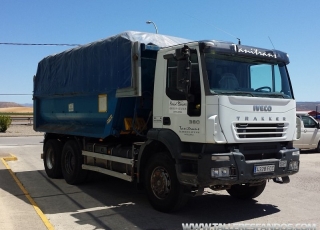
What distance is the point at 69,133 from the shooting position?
995 centimetres

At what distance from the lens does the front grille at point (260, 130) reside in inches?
249

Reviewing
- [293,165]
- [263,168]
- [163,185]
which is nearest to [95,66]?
[163,185]

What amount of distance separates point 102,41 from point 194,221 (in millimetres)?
4500

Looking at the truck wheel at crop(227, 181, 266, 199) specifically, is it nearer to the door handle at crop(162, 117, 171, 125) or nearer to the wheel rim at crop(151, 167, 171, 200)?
the wheel rim at crop(151, 167, 171, 200)

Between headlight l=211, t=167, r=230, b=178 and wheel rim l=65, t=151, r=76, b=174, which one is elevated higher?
headlight l=211, t=167, r=230, b=178

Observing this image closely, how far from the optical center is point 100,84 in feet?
28.2

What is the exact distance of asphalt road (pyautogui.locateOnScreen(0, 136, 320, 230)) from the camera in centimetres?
656

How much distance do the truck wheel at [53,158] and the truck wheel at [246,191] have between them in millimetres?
5111

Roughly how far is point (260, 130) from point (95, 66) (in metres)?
4.23

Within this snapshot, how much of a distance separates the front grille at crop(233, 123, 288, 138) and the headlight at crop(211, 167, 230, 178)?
619 mm

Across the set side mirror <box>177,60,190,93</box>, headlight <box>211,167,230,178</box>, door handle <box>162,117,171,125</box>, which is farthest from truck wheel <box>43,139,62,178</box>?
headlight <box>211,167,230,178</box>

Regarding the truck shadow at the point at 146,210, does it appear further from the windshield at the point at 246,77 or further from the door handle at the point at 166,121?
the windshield at the point at 246,77

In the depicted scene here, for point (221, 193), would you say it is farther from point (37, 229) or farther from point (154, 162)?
point (37, 229)

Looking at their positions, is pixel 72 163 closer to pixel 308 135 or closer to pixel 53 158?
pixel 53 158
